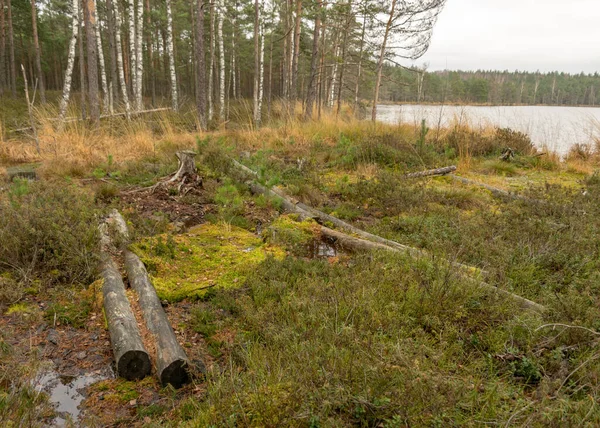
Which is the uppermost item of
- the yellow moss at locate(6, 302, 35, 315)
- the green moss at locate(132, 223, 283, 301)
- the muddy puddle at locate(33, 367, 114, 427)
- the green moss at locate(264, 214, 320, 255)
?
the green moss at locate(264, 214, 320, 255)

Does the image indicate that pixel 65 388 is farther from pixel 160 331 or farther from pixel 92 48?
pixel 92 48

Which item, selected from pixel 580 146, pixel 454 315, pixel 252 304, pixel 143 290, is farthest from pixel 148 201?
pixel 580 146

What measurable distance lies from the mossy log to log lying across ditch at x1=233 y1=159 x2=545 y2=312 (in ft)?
8.56

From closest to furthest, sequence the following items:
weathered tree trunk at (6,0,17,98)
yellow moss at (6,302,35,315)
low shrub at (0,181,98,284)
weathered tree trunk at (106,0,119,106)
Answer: yellow moss at (6,302,35,315)
low shrub at (0,181,98,284)
weathered tree trunk at (106,0,119,106)
weathered tree trunk at (6,0,17,98)

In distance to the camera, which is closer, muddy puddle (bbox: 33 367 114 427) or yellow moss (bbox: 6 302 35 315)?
muddy puddle (bbox: 33 367 114 427)

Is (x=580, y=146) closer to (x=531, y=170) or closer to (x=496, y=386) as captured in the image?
(x=531, y=170)

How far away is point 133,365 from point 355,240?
112 inches

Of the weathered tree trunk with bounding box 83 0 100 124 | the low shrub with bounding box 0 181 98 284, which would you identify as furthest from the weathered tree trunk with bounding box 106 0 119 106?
the low shrub with bounding box 0 181 98 284

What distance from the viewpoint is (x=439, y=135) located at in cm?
1052

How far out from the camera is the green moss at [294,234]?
448 centimetres

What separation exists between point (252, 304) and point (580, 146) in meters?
11.4

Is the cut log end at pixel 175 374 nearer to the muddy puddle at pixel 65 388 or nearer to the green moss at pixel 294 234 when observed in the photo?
the muddy puddle at pixel 65 388

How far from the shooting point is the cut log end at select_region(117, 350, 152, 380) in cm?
248

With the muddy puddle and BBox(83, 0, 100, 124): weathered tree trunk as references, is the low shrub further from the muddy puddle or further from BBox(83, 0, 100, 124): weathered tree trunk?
BBox(83, 0, 100, 124): weathered tree trunk
